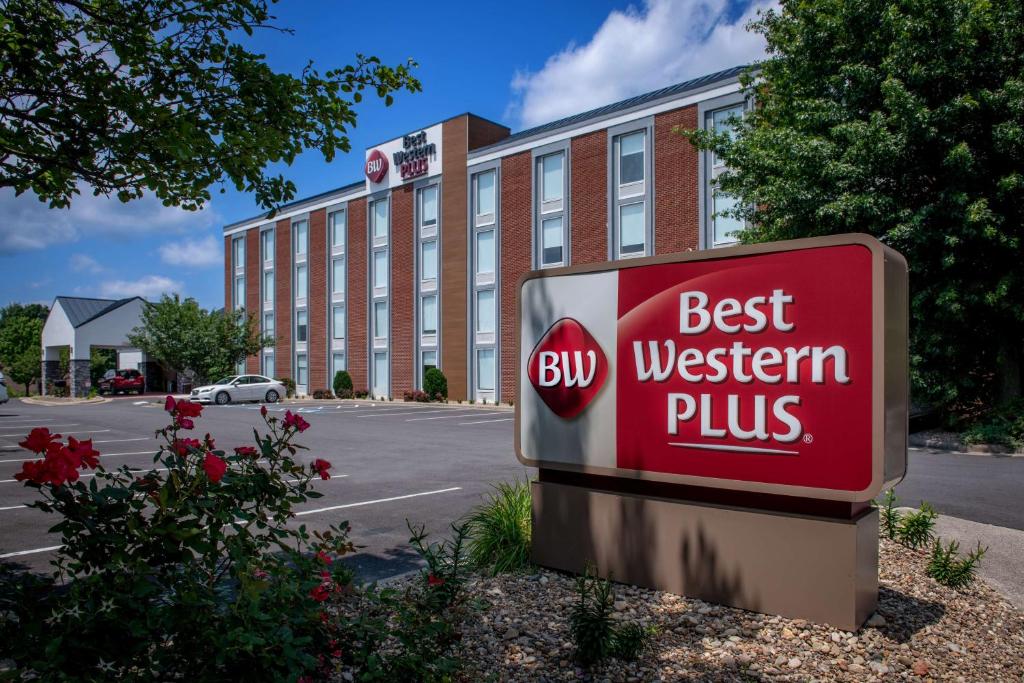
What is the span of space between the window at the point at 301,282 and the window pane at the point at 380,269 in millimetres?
6781

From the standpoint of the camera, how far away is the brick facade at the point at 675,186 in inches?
1035

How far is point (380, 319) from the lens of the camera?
125 feet

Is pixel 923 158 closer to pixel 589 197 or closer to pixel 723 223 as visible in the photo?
pixel 723 223

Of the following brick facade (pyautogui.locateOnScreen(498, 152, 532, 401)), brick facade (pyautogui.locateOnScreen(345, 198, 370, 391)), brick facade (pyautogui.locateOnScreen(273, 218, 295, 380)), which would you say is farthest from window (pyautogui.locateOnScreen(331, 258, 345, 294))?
brick facade (pyautogui.locateOnScreen(498, 152, 532, 401))

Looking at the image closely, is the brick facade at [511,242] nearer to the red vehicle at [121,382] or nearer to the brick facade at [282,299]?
the brick facade at [282,299]

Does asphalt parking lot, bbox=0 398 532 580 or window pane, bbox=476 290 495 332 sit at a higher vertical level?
window pane, bbox=476 290 495 332

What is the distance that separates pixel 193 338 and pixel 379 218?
12.5 metres

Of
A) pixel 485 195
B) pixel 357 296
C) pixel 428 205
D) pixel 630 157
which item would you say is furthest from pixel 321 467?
pixel 357 296

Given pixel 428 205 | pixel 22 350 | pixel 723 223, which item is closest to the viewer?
pixel 723 223

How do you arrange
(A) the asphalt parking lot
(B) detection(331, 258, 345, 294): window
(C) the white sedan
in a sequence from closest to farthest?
(A) the asphalt parking lot → (C) the white sedan → (B) detection(331, 258, 345, 294): window

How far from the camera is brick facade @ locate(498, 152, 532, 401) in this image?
3130 cm

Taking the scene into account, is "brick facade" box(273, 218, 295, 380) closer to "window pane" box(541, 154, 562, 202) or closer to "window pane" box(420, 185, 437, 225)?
"window pane" box(420, 185, 437, 225)

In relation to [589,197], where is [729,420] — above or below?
below

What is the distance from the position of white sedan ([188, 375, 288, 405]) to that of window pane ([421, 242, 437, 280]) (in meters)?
10.2
